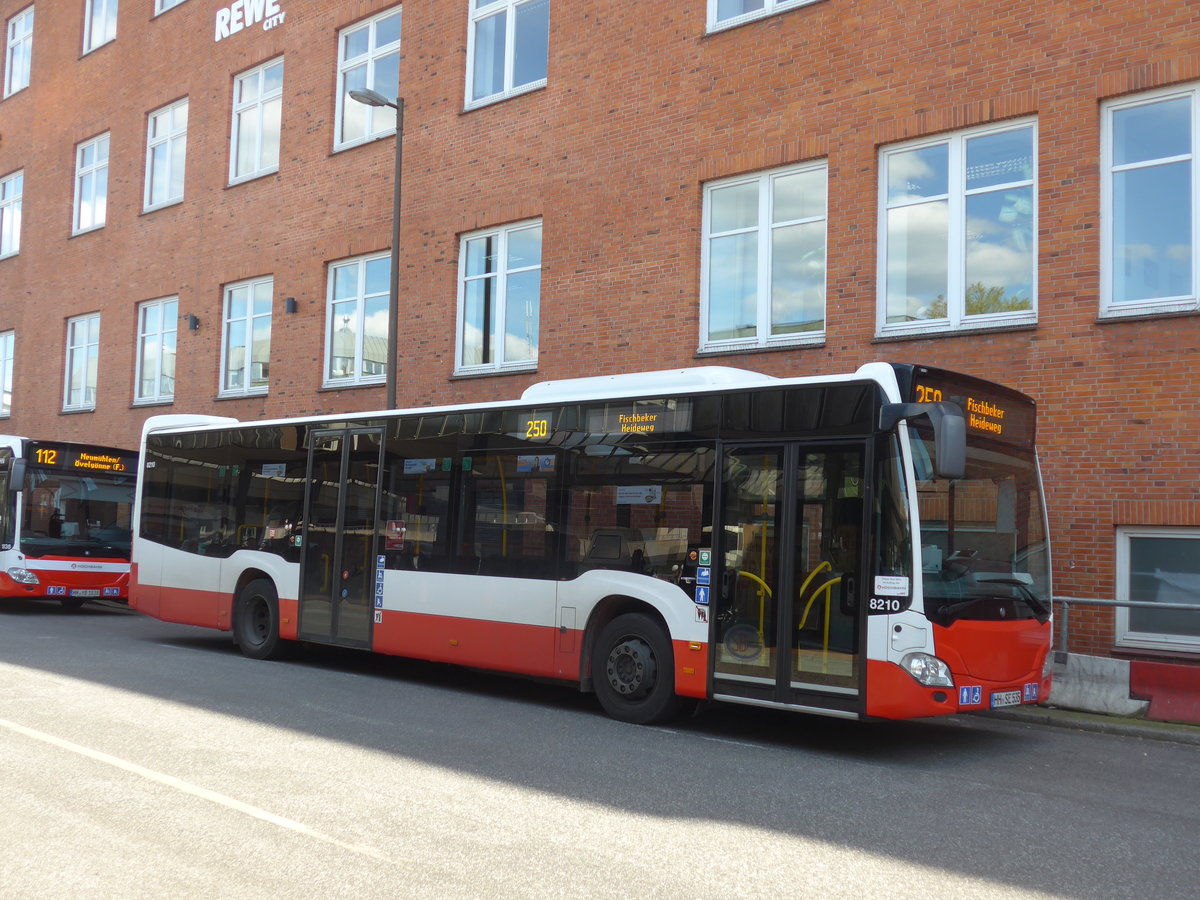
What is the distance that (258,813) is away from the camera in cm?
616

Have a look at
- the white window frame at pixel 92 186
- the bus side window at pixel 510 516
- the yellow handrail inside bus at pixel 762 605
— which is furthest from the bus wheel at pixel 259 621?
the white window frame at pixel 92 186

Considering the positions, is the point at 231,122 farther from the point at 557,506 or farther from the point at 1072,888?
the point at 1072,888

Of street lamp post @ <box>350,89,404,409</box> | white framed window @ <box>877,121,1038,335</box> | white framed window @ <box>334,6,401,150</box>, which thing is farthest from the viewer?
white framed window @ <box>334,6,401,150</box>

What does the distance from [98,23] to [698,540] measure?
81.5 feet

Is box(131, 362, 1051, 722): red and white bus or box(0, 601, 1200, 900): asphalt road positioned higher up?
box(131, 362, 1051, 722): red and white bus

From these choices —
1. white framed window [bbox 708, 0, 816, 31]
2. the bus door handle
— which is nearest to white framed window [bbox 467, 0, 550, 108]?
white framed window [bbox 708, 0, 816, 31]

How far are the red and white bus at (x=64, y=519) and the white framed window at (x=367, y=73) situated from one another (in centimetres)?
665

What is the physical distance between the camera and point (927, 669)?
8297 millimetres

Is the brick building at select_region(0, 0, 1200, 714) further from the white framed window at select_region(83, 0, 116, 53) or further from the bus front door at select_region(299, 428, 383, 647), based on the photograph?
the bus front door at select_region(299, 428, 383, 647)

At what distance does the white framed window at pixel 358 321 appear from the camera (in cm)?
2009

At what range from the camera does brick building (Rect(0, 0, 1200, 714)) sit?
11805 mm

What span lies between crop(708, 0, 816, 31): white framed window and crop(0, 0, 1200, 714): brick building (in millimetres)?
53

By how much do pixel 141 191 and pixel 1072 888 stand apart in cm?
2494

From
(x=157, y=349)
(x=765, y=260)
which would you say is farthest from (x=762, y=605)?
(x=157, y=349)
